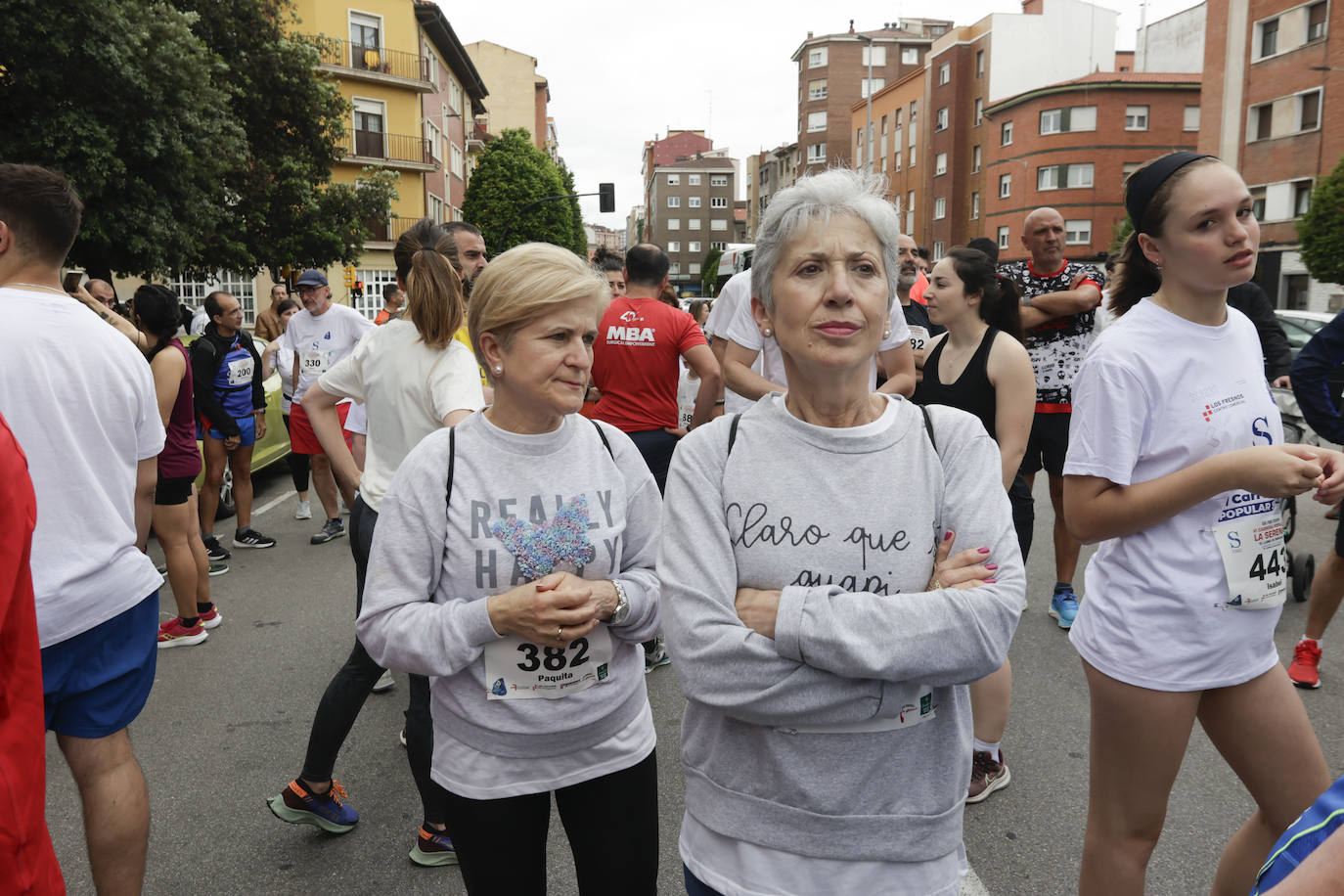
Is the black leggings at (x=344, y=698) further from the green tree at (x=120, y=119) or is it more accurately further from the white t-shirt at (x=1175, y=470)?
the green tree at (x=120, y=119)

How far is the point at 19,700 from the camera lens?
A: 139cm

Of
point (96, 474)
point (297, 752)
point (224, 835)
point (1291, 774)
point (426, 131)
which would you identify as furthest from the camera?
point (426, 131)

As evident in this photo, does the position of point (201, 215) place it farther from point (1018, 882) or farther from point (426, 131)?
point (426, 131)

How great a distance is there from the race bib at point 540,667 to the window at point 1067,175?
164 ft

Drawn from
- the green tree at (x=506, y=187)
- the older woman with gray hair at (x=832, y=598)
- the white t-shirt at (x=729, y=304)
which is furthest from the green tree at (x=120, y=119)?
the green tree at (x=506, y=187)

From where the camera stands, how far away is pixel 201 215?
61.5 ft

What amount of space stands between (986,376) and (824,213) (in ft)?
7.42

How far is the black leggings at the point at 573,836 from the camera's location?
2.13m

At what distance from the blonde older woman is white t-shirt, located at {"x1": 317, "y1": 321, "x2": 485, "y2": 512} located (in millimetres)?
1002

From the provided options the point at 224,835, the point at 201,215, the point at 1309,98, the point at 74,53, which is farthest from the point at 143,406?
the point at 1309,98

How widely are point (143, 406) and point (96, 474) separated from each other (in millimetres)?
298

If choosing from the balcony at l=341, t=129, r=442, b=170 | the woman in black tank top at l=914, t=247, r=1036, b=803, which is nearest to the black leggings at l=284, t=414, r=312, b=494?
A: the woman in black tank top at l=914, t=247, r=1036, b=803

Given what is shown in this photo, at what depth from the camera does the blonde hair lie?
215cm

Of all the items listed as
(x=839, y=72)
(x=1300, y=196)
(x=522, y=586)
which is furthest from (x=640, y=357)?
(x=839, y=72)
